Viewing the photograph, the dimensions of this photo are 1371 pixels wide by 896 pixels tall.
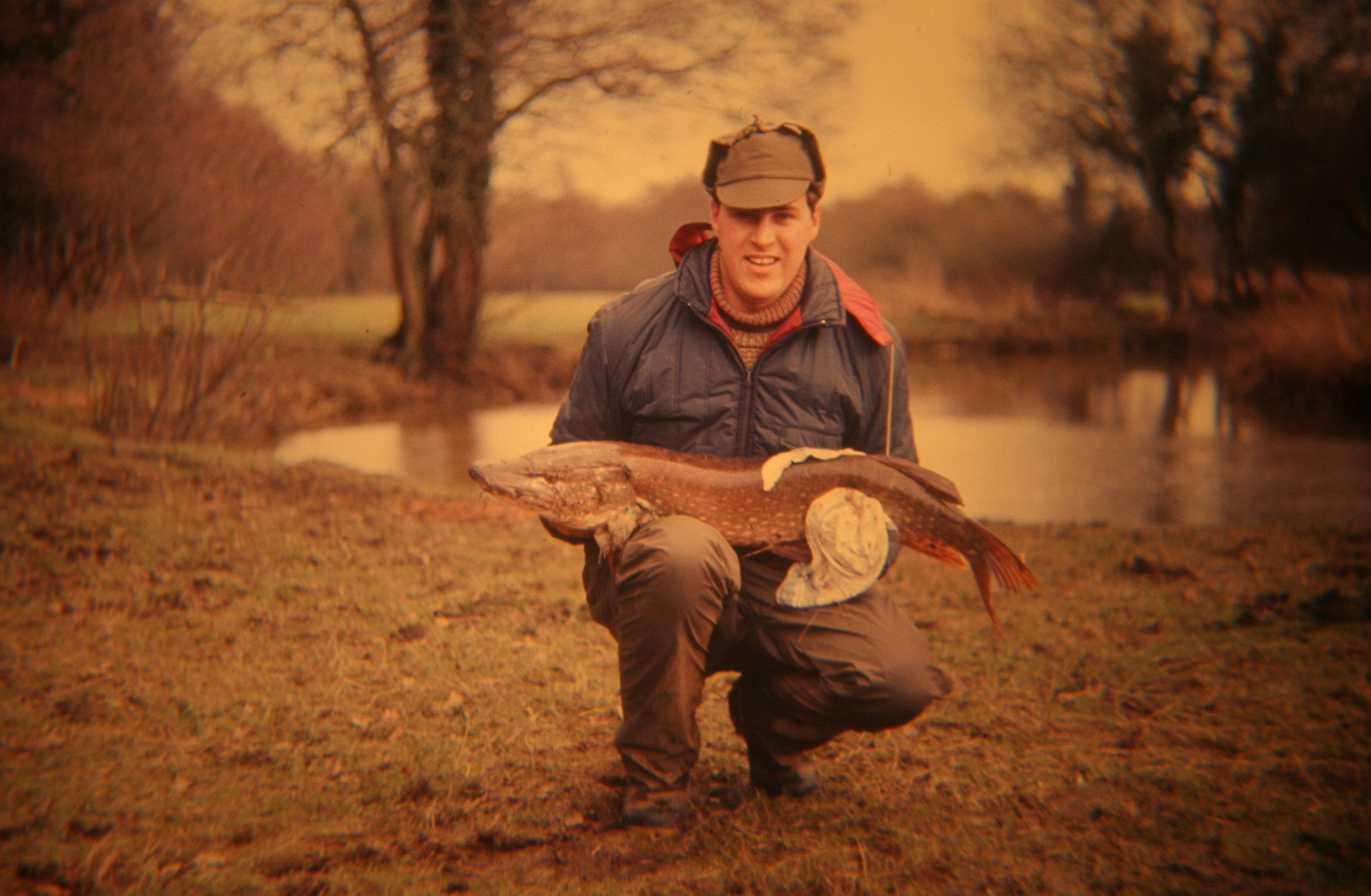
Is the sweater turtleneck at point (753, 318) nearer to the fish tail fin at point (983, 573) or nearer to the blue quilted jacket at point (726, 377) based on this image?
the blue quilted jacket at point (726, 377)

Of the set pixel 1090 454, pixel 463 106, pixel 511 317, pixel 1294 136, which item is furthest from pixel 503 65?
pixel 1294 136

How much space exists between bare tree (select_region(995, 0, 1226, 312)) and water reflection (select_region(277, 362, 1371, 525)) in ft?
40.3

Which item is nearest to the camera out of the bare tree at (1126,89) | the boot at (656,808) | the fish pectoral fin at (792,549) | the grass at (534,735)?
the grass at (534,735)

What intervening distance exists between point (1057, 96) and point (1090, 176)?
10.1ft

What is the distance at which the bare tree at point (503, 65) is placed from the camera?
43.2 ft

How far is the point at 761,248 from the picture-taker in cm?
313

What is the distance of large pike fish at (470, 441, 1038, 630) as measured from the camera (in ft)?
9.69

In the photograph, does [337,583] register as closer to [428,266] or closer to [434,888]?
[434,888]

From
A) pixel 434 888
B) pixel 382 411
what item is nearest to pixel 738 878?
pixel 434 888

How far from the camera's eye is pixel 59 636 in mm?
4273

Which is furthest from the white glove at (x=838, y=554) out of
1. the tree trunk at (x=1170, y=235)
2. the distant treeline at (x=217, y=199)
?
the tree trunk at (x=1170, y=235)

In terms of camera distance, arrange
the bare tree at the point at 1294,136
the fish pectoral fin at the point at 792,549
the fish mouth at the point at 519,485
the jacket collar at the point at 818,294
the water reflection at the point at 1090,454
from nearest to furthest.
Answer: the fish mouth at the point at 519,485, the fish pectoral fin at the point at 792,549, the jacket collar at the point at 818,294, the water reflection at the point at 1090,454, the bare tree at the point at 1294,136

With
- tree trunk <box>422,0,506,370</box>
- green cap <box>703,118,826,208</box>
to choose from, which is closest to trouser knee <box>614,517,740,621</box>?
green cap <box>703,118,826,208</box>

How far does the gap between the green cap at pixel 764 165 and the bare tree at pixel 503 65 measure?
11.2 m
